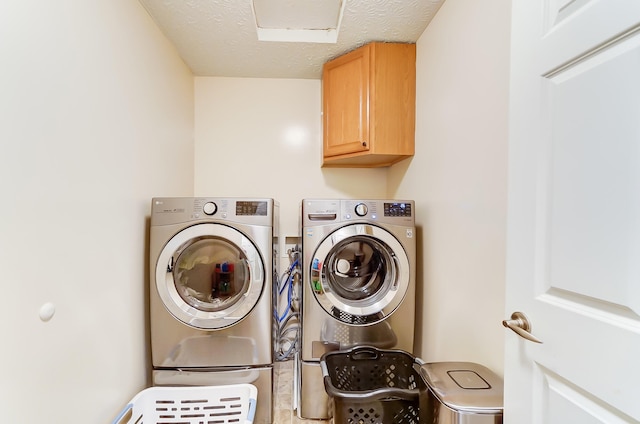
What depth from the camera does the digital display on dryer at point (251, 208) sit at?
5.02ft

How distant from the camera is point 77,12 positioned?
103 cm

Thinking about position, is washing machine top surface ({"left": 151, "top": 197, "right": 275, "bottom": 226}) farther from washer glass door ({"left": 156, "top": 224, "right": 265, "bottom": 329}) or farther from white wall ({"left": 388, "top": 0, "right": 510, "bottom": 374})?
white wall ({"left": 388, "top": 0, "right": 510, "bottom": 374})

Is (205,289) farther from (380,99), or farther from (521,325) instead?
(380,99)

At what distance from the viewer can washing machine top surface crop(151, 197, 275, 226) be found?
4.88 ft

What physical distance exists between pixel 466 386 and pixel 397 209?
90cm

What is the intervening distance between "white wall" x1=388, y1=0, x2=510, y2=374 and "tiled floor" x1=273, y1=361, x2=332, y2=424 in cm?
83

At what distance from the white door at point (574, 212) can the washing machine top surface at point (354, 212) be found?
2.53 feet

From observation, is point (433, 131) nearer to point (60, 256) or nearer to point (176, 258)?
point (176, 258)

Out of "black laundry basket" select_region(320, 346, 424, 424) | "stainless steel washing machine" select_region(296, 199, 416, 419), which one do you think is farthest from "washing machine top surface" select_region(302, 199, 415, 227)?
"black laundry basket" select_region(320, 346, 424, 424)

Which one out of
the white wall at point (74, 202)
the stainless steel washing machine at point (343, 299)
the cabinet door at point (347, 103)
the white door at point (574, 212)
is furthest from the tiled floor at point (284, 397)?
the cabinet door at point (347, 103)

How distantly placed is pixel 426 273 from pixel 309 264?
695mm

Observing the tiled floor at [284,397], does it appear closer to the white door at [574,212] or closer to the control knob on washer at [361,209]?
the control knob on washer at [361,209]

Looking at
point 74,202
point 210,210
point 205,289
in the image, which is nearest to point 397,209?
point 210,210

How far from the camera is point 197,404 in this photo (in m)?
1.44
